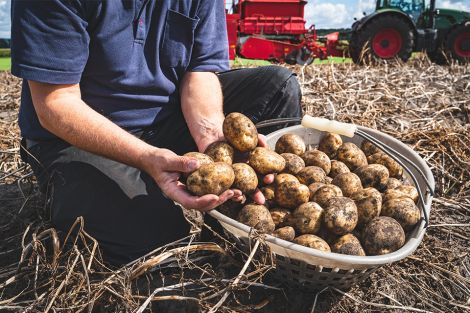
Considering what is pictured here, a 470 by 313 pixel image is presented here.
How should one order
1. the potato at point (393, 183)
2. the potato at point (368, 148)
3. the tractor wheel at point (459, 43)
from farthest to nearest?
the tractor wheel at point (459, 43), the potato at point (368, 148), the potato at point (393, 183)

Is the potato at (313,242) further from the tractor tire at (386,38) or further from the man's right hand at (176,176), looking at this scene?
the tractor tire at (386,38)

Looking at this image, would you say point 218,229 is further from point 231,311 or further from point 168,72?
point 168,72

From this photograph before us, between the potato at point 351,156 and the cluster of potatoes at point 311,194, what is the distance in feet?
0.03

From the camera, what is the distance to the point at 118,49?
192cm

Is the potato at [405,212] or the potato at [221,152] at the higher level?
the potato at [221,152]

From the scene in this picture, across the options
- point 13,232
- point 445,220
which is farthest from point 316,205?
point 13,232

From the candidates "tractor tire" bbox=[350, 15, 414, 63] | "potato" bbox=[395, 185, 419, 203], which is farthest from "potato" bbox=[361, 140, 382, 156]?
"tractor tire" bbox=[350, 15, 414, 63]

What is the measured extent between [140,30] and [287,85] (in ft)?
2.90

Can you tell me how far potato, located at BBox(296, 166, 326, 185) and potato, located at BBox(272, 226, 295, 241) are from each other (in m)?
0.34

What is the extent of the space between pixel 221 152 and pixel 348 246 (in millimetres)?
680

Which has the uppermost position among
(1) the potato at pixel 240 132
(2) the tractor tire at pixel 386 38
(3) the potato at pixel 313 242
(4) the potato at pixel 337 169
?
(2) the tractor tire at pixel 386 38

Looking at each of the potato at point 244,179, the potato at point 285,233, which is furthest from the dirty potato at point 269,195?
the potato at point 285,233

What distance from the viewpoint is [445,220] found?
2340mm

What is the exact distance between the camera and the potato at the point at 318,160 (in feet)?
6.78
